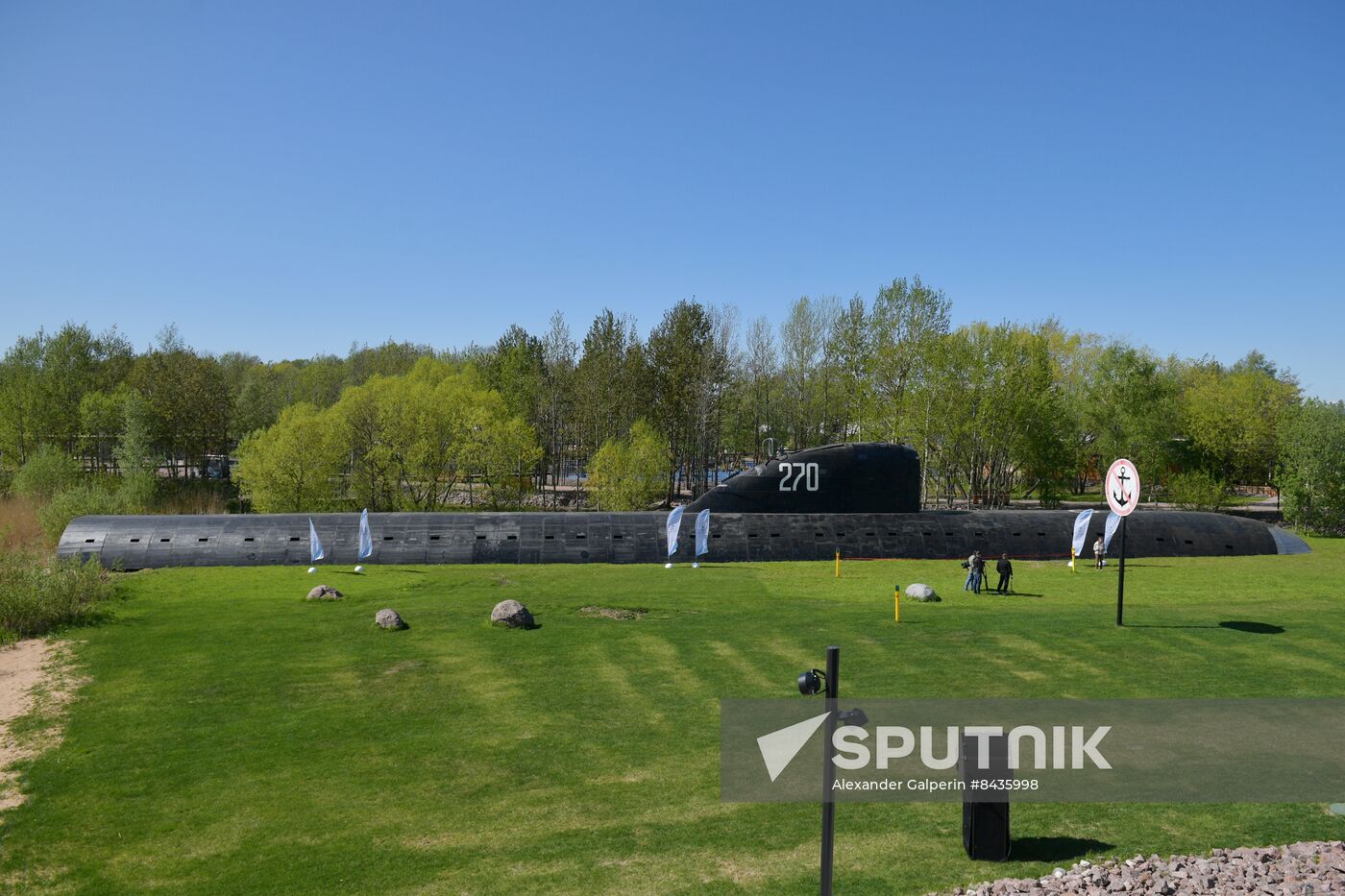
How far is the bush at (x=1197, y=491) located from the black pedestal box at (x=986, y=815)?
56938mm

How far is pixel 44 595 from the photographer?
2030 centimetres

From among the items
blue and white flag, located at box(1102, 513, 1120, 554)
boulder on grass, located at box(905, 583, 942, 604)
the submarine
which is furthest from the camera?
blue and white flag, located at box(1102, 513, 1120, 554)

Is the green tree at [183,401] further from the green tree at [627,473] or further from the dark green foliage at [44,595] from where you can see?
the dark green foliage at [44,595]

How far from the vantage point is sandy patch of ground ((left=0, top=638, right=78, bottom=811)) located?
12.5 m

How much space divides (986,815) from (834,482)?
71.4 feet

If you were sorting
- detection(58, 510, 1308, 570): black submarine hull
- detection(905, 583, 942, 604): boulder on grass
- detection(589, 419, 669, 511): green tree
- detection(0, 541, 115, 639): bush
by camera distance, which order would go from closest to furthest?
detection(0, 541, 115, 639): bush
detection(905, 583, 942, 604): boulder on grass
detection(58, 510, 1308, 570): black submarine hull
detection(589, 419, 669, 511): green tree

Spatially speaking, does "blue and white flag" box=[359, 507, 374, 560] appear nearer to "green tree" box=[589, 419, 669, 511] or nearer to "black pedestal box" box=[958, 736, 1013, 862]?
"black pedestal box" box=[958, 736, 1013, 862]

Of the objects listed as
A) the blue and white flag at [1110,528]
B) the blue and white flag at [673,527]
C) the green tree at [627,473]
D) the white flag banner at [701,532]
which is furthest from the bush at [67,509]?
the blue and white flag at [1110,528]

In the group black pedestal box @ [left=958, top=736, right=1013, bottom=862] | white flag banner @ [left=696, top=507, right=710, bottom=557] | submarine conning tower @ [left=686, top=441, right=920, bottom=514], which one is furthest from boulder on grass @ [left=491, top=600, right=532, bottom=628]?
submarine conning tower @ [left=686, top=441, right=920, bottom=514]

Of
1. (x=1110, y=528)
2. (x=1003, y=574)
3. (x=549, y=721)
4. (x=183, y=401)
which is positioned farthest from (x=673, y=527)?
(x=183, y=401)

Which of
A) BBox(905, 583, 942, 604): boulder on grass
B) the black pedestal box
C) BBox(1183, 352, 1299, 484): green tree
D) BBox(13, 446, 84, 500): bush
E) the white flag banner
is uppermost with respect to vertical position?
BBox(1183, 352, 1299, 484): green tree

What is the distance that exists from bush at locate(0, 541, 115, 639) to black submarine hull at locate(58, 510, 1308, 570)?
6270 mm

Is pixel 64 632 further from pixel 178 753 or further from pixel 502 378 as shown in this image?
pixel 502 378

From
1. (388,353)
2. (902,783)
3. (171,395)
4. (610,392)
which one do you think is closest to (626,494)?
(610,392)
